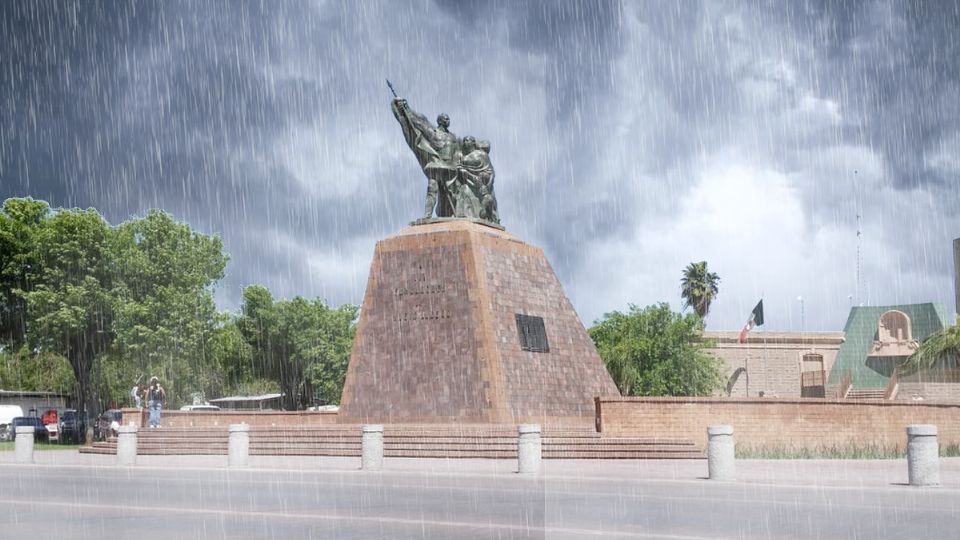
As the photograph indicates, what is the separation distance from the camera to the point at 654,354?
49.5m

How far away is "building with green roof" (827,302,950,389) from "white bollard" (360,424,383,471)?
47807 mm

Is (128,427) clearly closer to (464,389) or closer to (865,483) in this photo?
(464,389)

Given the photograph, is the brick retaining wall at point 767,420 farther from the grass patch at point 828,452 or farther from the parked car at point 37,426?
the parked car at point 37,426

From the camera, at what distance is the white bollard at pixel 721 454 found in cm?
1481

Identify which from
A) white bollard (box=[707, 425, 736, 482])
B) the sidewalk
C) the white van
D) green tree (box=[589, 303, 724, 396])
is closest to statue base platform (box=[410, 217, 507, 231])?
the sidewalk

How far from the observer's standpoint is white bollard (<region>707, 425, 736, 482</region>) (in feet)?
48.6

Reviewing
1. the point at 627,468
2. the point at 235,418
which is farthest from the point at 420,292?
the point at 627,468

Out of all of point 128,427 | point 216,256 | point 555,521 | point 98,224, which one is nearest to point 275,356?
point 216,256

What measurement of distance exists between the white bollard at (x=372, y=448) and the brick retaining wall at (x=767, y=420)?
240 inches

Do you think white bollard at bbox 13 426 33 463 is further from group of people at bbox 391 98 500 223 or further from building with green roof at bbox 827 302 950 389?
building with green roof at bbox 827 302 950 389

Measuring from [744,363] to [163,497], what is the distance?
52628 millimetres

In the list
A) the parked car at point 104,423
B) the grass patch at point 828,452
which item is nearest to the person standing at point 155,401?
the parked car at point 104,423

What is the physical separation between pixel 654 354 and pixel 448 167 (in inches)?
1004

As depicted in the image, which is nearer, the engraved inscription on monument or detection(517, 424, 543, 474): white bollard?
detection(517, 424, 543, 474): white bollard
